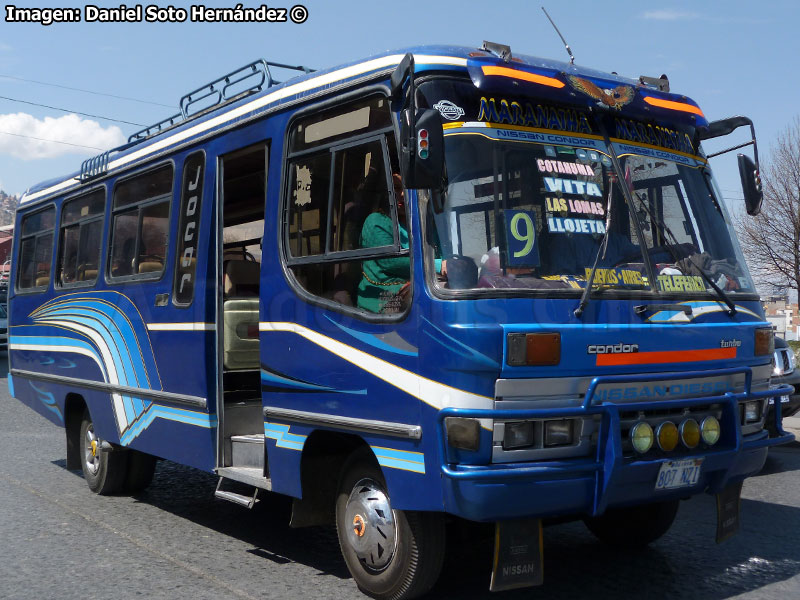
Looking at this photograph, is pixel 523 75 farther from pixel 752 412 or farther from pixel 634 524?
pixel 634 524

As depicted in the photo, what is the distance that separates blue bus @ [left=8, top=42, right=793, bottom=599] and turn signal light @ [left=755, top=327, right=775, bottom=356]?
0.7 inches

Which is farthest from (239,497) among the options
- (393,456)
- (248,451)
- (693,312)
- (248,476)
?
(693,312)

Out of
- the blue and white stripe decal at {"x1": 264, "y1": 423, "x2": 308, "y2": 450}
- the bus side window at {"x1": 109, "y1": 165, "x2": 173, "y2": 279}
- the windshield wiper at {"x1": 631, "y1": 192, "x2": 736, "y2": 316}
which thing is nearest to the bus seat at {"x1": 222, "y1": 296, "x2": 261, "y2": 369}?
the bus side window at {"x1": 109, "y1": 165, "x2": 173, "y2": 279}

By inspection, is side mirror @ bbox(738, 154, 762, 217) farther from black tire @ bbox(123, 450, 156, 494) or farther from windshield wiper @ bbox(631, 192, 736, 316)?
black tire @ bbox(123, 450, 156, 494)

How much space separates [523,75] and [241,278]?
3.34 metres

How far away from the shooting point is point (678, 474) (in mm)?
4977

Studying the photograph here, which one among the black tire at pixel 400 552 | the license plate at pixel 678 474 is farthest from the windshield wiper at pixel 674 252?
the black tire at pixel 400 552

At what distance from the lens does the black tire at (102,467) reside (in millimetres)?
8594

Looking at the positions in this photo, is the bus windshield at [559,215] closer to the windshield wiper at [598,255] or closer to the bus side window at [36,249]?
the windshield wiper at [598,255]

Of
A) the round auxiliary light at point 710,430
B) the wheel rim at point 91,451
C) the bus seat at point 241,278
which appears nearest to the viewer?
the round auxiliary light at point 710,430

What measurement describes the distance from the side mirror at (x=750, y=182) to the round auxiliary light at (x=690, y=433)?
5.83 feet

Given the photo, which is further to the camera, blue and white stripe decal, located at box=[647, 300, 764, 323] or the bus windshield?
blue and white stripe decal, located at box=[647, 300, 764, 323]

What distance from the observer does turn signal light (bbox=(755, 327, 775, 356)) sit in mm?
5527

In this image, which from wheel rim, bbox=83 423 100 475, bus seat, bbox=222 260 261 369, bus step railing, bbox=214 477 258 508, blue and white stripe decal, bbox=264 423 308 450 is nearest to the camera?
blue and white stripe decal, bbox=264 423 308 450
